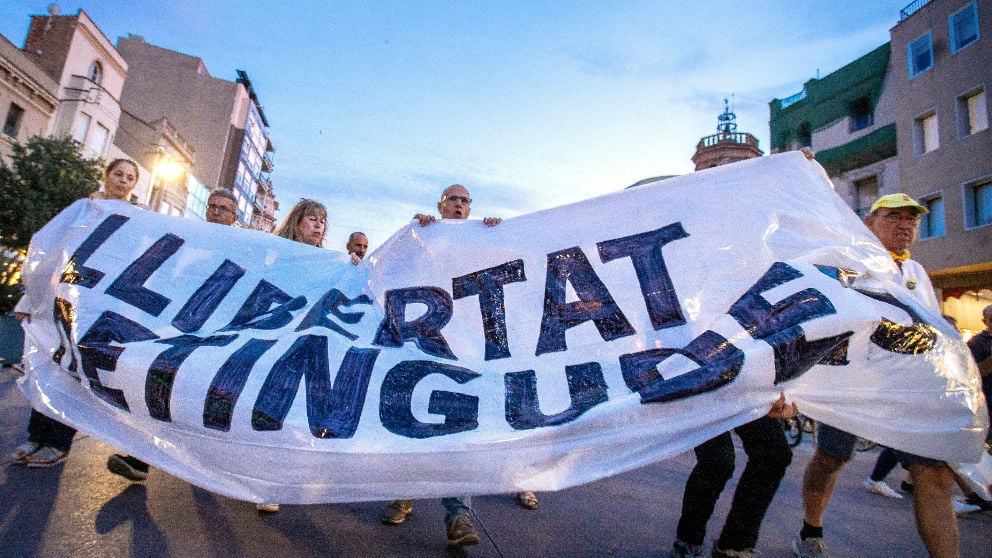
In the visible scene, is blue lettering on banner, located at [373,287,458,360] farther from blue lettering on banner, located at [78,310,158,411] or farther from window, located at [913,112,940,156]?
window, located at [913,112,940,156]

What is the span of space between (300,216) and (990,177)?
17.3 meters

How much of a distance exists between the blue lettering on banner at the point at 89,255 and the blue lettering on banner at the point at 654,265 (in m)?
2.87

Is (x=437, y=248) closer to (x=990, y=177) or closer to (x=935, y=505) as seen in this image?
(x=935, y=505)

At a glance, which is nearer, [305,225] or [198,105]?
[305,225]

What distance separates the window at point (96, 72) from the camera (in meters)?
22.8

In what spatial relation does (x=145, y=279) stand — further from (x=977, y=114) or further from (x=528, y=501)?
(x=977, y=114)

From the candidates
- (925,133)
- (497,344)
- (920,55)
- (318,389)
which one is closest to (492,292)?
(497,344)

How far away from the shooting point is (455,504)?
2611mm

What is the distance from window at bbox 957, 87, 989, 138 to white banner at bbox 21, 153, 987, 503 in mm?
16153

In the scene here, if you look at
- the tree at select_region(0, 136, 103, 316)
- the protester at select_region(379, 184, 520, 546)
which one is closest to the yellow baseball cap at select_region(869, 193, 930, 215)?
the protester at select_region(379, 184, 520, 546)

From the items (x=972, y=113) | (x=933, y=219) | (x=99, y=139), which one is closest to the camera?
(x=972, y=113)

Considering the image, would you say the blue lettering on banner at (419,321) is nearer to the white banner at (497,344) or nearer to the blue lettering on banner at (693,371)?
the white banner at (497,344)

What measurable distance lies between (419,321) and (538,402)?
0.88 metres

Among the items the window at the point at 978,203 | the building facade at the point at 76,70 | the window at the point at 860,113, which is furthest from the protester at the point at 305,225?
the building facade at the point at 76,70
